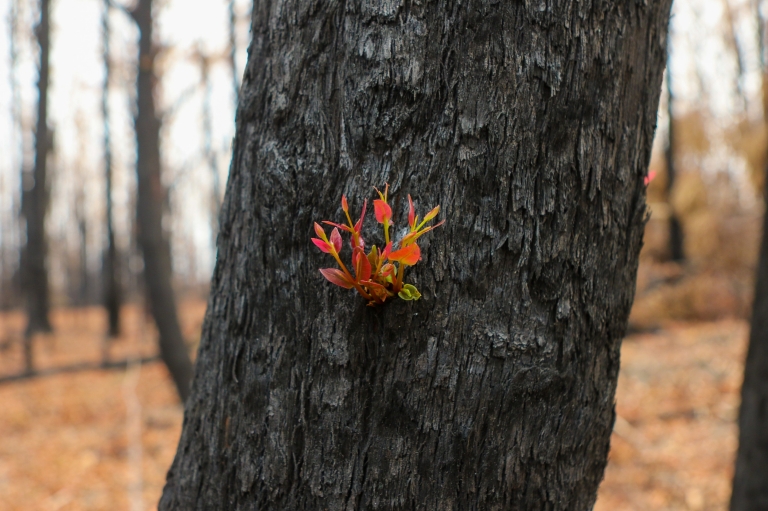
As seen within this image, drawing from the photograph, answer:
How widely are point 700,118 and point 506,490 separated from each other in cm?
1411

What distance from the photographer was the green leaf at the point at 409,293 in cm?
79

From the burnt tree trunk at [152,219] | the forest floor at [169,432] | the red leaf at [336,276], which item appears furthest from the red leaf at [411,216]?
the burnt tree trunk at [152,219]

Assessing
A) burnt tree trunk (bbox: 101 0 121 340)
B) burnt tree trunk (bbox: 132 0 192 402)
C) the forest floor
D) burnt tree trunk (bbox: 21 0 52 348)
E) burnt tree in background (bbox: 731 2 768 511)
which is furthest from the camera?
burnt tree trunk (bbox: 101 0 121 340)

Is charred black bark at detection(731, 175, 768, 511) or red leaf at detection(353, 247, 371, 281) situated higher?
red leaf at detection(353, 247, 371, 281)

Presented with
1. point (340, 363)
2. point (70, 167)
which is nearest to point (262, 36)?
point (340, 363)

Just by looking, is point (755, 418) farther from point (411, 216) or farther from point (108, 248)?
point (108, 248)

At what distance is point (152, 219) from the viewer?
534 centimetres

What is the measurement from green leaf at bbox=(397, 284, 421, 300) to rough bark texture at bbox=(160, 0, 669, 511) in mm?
29

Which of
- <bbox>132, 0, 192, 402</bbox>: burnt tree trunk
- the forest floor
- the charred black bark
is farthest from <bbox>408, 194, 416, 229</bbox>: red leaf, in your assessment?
<bbox>132, 0, 192, 402</bbox>: burnt tree trunk

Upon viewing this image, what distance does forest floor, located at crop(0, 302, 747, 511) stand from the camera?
4562 millimetres

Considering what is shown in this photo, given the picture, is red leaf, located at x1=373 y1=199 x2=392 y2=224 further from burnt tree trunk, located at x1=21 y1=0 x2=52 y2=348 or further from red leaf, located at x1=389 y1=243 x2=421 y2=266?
burnt tree trunk, located at x1=21 y1=0 x2=52 y2=348

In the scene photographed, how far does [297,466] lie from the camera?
853mm

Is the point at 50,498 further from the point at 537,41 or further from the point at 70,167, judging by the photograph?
the point at 70,167

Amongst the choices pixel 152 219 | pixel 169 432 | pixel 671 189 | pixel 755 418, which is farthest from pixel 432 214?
pixel 671 189
